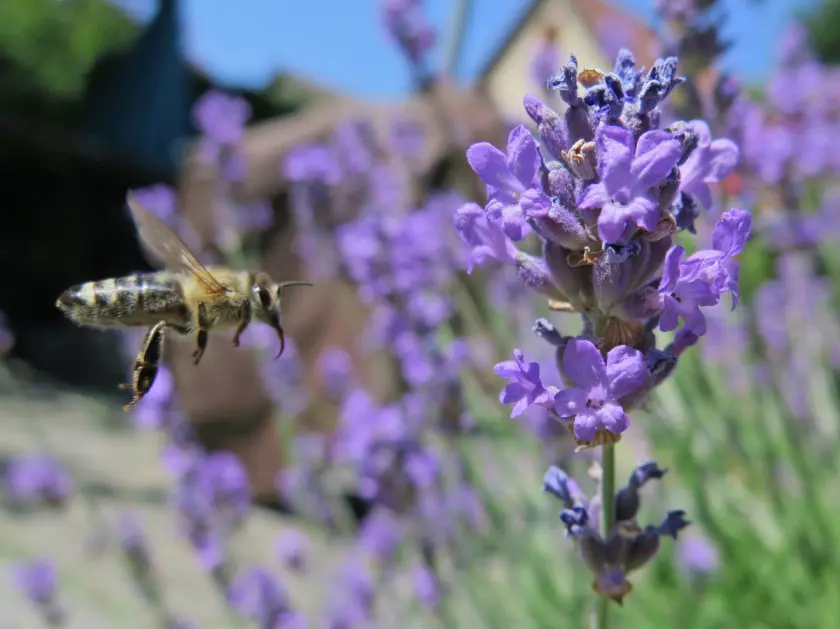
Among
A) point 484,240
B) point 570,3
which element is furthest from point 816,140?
point 570,3

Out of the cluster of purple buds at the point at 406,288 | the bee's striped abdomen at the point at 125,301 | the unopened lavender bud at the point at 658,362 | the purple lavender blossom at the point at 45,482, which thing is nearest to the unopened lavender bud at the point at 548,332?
the unopened lavender bud at the point at 658,362

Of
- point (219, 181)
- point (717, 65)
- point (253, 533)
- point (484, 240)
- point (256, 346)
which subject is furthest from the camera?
point (253, 533)

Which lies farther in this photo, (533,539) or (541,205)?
(533,539)

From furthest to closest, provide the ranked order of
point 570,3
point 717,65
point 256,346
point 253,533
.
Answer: point 570,3 < point 253,533 < point 256,346 < point 717,65

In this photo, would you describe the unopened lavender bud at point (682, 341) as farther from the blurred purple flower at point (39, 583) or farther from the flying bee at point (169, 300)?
Result: the blurred purple flower at point (39, 583)

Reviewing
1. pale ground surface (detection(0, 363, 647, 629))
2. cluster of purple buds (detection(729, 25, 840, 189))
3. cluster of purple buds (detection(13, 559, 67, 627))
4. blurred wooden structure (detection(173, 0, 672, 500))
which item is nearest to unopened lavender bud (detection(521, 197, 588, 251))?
cluster of purple buds (detection(729, 25, 840, 189))

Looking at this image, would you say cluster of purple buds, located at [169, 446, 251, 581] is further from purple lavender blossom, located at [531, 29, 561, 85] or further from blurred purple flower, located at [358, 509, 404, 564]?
purple lavender blossom, located at [531, 29, 561, 85]

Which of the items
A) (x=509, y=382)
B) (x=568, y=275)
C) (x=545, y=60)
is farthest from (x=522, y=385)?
(x=545, y=60)

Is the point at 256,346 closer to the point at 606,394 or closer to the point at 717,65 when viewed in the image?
the point at 717,65
